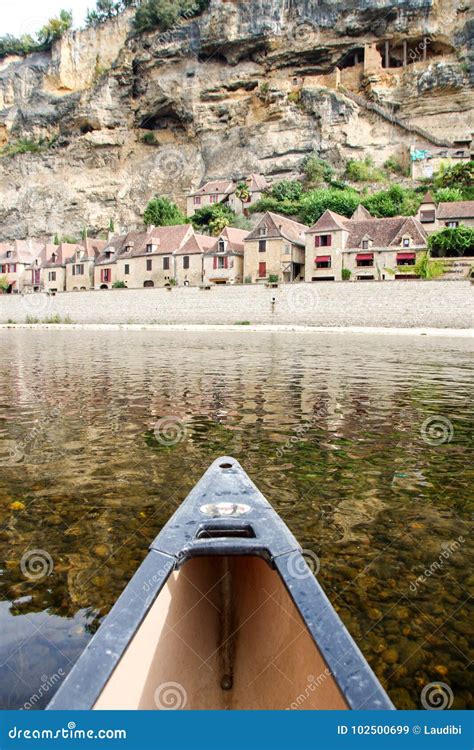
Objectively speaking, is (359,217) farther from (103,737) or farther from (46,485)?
(103,737)

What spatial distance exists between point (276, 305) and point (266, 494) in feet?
120

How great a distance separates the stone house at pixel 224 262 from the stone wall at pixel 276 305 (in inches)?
305

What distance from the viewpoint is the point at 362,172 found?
2672 inches

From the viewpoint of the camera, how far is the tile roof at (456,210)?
50.3 metres

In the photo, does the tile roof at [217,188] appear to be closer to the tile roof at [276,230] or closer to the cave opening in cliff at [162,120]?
the cave opening in cliff at [162,120]

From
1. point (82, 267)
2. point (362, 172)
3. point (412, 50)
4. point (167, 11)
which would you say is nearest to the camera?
point (82, 267)

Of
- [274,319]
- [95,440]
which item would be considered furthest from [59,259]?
[95,440]

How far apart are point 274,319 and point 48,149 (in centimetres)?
6215

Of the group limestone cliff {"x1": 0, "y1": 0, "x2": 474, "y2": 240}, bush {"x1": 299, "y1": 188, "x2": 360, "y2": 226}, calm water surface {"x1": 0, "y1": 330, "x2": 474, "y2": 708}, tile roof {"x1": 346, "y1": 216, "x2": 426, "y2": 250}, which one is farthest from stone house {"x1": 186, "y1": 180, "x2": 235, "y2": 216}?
calm water surface {"x1": 0, "y1": 330, "x2": 474, "y2": 708}

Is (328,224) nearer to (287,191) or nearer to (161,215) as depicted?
(287,191)

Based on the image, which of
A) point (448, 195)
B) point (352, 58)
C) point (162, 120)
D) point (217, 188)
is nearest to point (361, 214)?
point (448, 195)

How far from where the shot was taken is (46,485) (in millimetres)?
6184

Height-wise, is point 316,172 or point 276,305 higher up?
point 316,172

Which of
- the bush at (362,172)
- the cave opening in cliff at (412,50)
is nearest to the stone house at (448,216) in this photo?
the bush at (362,172)
